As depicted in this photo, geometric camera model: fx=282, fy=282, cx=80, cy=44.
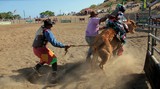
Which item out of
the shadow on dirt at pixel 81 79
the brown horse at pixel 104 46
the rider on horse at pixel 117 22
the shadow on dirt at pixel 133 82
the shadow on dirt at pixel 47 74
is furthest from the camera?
the rider on horse at pixel 117 22

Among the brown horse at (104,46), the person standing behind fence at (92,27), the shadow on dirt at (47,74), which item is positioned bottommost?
the shadow on dirt at (47,74)

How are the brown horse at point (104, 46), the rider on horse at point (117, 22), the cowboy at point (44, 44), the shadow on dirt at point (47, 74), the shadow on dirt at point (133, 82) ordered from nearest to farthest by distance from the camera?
1. the shadow on dirt at point (133, 82)
2. the cowboy at point (44, 44)
3. the brown horse at point (104, 46)
4. the shadow on dirt at point (47, 74)
5. the rider on horse at point (117, 22)

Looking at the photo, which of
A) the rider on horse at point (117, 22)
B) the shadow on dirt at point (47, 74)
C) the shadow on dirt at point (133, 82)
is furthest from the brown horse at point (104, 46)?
the shadow on dirt at point (47, 74)

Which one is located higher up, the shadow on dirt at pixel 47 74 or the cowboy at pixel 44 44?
the cowboy at pixel 44 44

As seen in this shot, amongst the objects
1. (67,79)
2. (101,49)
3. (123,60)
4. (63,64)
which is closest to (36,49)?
(67,79)

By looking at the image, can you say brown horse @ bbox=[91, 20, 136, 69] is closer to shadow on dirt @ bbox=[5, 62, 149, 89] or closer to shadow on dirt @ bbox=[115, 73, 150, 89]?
shadow on dirt @ bbox=[5, 62, 149, 89]

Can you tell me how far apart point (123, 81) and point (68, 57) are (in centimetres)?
382

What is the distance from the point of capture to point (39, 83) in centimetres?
684

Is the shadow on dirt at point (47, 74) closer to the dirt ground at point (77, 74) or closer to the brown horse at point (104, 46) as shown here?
the dirt ground at point (77, 74)

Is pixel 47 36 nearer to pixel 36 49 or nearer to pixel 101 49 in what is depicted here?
pixel 36 49

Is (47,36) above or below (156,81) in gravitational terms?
above

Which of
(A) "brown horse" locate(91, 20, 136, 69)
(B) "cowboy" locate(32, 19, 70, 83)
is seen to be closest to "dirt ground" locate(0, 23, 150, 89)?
(A) "brown horse" locate(91, 20, 136, 69)

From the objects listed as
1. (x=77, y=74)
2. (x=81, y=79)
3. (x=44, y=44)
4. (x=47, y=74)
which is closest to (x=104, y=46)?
(x=81, y=79)

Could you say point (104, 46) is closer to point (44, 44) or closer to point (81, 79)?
point (81, 79)
